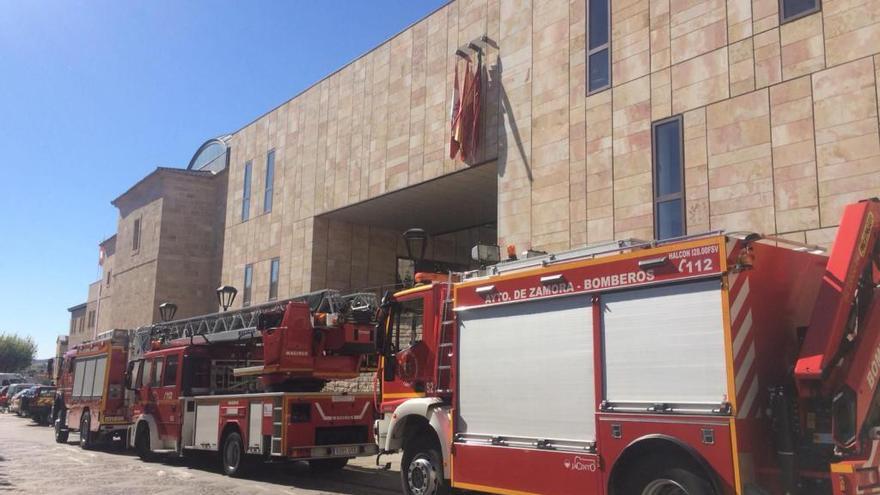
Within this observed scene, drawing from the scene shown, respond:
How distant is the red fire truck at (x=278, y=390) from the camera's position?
44.4 ft

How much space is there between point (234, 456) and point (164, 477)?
4.43 ft

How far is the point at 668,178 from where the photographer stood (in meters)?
16.1

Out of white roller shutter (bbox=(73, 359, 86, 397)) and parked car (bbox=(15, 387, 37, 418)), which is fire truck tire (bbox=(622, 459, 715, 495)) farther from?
parked car (bbox=(15, 387, 37, 418))

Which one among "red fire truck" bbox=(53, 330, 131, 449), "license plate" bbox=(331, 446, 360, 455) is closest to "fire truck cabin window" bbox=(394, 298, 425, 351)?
"license plate" bbox=(331, 446, 360, 455)

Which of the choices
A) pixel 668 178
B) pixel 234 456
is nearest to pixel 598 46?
pixel 668 178

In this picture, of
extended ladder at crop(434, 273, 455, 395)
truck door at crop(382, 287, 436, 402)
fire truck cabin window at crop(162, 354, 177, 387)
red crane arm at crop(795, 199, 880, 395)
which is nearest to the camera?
red crane arm at crop(795, 199, 880, 395)

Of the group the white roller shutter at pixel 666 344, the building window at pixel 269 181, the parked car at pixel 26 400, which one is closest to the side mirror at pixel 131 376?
the building window at pixel 269 181

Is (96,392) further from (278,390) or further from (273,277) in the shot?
(278,390)

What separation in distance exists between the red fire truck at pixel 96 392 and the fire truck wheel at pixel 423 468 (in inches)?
546

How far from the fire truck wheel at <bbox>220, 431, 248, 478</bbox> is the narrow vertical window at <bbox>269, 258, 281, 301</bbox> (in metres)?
16.6

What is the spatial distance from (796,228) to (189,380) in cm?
1332

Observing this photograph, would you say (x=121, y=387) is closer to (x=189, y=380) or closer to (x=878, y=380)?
(x=189, y=380)

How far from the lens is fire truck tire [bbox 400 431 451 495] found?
9.24 m

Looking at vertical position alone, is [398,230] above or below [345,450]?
above
